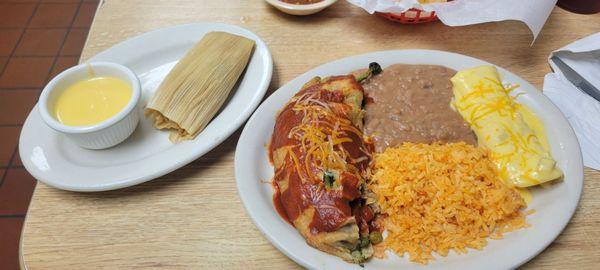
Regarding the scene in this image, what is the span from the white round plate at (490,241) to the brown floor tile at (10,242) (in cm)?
192

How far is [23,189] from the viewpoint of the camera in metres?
2.98

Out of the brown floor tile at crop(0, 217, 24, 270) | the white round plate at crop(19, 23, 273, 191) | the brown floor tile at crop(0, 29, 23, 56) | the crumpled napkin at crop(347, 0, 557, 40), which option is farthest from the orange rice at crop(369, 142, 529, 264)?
the brown floor tile at crop(0, 29, 23, 56)

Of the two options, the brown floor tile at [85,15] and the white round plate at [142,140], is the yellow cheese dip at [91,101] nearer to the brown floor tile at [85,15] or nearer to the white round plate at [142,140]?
the white round plate at [142,140]

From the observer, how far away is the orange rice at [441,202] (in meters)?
1.42

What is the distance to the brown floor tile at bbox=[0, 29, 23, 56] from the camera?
3.74m

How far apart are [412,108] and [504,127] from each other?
336 millimetres

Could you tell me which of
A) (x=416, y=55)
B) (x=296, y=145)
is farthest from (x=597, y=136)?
(x=296, y=145)

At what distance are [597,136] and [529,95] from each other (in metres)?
0.30

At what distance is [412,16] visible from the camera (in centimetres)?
221

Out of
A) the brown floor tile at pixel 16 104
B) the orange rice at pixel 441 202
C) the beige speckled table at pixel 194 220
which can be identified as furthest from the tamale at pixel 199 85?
the brown floor tile at pixel 16 104

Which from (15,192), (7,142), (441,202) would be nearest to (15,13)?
(7,142)

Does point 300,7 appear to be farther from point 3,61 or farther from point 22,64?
point 3,61

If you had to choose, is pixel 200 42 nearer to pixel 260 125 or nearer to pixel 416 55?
pixel 260 125

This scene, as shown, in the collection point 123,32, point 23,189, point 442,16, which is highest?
point 442,16
